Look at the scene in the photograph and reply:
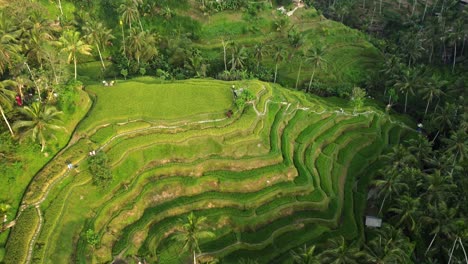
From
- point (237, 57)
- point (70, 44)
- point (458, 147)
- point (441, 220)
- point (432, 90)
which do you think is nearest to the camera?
point (441, 220)

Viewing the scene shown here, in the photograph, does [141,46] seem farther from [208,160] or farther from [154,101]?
[208,160]

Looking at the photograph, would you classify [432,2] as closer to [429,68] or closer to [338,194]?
[429,68]

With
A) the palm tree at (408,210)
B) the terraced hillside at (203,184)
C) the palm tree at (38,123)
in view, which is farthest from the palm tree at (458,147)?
the palm tree at (38,123)

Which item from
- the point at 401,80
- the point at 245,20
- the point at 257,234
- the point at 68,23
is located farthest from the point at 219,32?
the point at 257,234

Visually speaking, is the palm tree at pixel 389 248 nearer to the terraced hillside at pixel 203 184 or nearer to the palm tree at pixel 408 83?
the terraced hillside at pixel 203 184

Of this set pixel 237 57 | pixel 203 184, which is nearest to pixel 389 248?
pixel 203 184

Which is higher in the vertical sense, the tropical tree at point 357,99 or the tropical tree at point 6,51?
the tropical tree at point 6,51

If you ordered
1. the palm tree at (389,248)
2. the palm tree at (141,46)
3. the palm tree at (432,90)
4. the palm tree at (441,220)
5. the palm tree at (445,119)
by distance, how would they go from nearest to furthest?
the palm tree at (389,248)
the palm tree at (441,220)
the palm tree at (445,119)
the palm tree at (432,90)
the palm tree at (141,46)
